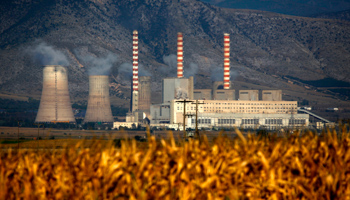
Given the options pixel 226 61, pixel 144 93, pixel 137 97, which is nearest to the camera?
pixel 137 97

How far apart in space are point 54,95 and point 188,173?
90.7 meters

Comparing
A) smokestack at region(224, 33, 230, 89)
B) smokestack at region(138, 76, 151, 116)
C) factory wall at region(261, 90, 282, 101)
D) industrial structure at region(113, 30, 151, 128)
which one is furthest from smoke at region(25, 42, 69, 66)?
factory wall at region(261, 90, 282, 101)

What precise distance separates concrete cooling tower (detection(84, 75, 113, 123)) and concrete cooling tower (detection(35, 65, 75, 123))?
8.47m

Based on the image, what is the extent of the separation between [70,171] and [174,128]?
97575 millimetres

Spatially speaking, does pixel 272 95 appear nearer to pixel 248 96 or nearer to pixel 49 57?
pixel 248 96

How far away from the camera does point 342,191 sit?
1584 cm

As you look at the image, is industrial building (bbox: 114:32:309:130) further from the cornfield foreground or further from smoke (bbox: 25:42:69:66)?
the cornfield foreground

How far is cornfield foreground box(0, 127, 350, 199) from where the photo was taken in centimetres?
1527

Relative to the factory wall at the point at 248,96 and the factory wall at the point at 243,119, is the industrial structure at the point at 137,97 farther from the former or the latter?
the factory wall at the point at 248,96

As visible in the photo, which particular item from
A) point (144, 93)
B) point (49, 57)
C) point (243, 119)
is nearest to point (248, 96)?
point (243, 119)

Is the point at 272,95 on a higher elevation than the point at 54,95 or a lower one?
higher

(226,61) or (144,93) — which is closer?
(226,61)

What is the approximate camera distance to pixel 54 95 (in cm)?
10269

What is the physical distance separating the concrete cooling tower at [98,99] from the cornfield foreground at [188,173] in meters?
97.6
